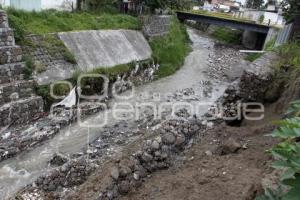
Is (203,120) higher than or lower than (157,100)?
higher

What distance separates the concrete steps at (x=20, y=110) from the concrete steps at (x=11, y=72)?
902 millimetres

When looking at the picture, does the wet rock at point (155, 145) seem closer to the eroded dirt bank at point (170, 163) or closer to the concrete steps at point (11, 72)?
the eroded dirt bank at point (170, 163)

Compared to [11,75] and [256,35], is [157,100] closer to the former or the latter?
[11,75]

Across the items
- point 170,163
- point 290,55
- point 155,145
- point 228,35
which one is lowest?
point 228,35

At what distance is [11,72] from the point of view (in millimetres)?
12789

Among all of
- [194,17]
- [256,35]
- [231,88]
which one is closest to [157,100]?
[231,88]

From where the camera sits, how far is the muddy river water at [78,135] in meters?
9.25

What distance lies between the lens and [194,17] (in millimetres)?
34250

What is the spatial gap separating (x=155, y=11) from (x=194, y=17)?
9.00 m

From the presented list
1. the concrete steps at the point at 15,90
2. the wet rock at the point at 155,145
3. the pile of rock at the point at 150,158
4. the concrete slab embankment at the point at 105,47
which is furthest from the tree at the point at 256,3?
the wet rock at the point at 155,145

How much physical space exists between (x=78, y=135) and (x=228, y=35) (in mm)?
30163

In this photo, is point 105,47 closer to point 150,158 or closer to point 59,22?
point 59,22

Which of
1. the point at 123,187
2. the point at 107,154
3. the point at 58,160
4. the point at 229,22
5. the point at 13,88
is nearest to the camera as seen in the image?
the point at 123,187

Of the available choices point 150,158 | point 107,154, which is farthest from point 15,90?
point 150,158
